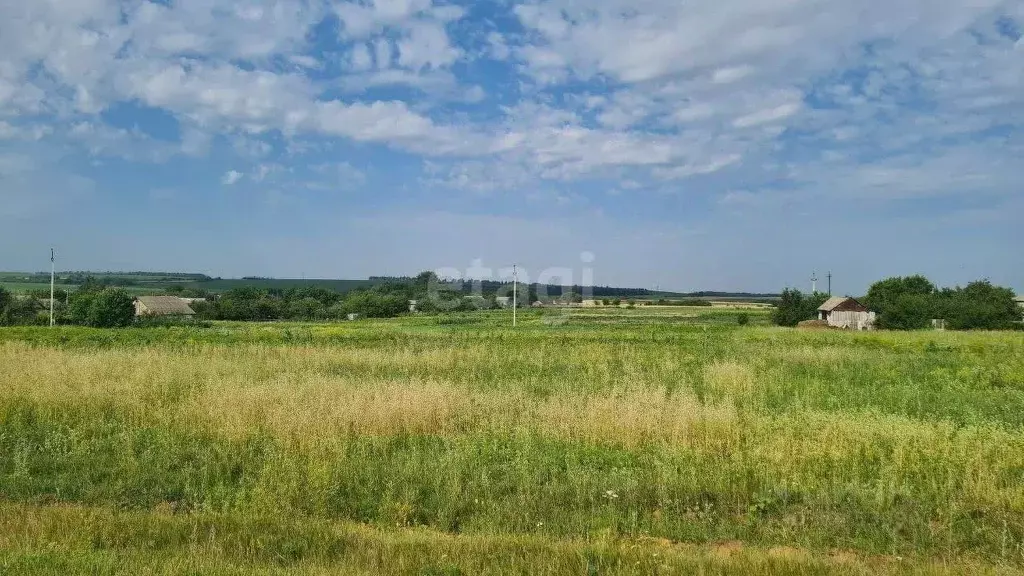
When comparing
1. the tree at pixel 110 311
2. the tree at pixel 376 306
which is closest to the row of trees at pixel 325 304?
the tree at pixel 376 306

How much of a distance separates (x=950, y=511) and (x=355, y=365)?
16317 mm

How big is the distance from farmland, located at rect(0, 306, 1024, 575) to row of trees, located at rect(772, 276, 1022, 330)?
59.1 m

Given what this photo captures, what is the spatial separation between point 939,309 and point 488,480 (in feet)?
235

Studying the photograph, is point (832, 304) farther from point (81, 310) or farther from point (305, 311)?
point (81, 310)

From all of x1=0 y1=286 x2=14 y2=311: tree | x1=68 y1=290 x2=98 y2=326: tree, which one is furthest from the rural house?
x1=0 y1=286 x2=14 y2=311: tree

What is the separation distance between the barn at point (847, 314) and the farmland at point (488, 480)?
57.1 metres

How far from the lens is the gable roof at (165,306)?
78688mm

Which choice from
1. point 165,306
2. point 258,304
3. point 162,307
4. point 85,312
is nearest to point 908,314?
point 258,304

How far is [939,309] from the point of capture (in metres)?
64.9

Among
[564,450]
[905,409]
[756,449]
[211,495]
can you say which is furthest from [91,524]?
[905,409]

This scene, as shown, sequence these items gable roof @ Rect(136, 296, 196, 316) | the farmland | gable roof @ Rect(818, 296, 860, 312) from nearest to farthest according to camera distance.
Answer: the farmland
gable roof @ Rect(818, 296, 860, 312)
gable roof @ Rect(136, 296, 196, 316)

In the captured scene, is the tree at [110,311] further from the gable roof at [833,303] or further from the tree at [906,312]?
the tree at [906,312]

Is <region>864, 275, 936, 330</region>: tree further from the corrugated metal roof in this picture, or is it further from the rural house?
the rural house

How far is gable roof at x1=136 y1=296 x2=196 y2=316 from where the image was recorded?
3098 inches
